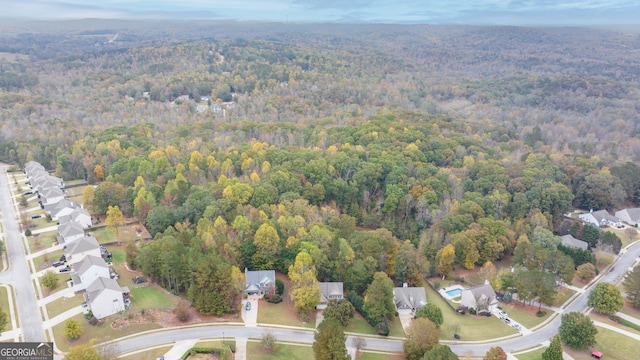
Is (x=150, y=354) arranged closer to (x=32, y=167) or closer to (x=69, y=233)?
(x=69, y=233)

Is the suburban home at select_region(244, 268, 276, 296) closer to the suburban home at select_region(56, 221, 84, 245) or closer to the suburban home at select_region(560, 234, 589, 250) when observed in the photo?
the suburban home at select_region(56, 221, 84, 245)

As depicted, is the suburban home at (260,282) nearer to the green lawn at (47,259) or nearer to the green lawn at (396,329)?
the green lawn at (396,329)

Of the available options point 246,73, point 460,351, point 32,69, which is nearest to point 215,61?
point 246,73

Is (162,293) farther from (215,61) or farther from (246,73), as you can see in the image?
(215,61)

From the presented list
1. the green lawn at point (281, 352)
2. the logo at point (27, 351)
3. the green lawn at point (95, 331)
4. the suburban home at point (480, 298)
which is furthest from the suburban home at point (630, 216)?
the logo at point (27, 351)

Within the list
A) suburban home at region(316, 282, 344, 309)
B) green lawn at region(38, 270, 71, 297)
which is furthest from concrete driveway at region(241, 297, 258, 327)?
green lawn at region(38, 270, 71, 297)
